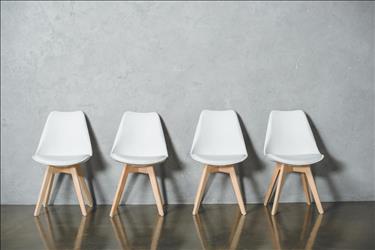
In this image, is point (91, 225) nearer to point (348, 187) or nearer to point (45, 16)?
point (45, 16)

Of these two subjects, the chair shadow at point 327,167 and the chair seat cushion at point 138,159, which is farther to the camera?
the chair shadow at point 327,167

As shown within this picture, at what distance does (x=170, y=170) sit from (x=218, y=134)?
57 centimetres

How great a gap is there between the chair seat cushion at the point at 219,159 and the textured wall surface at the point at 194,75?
37 cm

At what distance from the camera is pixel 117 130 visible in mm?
3564

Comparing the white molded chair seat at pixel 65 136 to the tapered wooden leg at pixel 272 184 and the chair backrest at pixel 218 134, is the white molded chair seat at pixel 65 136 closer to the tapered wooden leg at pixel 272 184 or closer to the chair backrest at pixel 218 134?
the chair backrest at pixel 218 134

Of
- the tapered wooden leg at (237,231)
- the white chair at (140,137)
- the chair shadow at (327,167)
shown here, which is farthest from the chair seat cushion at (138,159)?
the chair shadow at (327,167)

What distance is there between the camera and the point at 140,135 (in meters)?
3.43

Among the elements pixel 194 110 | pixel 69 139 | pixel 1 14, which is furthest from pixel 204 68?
pixel 1 14

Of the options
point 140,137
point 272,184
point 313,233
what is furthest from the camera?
point 140,137

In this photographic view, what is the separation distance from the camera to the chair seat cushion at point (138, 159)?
3029 mm

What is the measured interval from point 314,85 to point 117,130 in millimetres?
1873

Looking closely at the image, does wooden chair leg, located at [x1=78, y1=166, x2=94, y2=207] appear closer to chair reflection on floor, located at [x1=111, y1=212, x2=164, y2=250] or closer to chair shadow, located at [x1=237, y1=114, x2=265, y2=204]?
chair reflection on floor, located at [x1=111, y1=212, x2=164, y2=250]

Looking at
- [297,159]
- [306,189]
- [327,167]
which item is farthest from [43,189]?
[327,167]

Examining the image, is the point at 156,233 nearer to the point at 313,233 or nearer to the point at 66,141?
the point at 313,233
